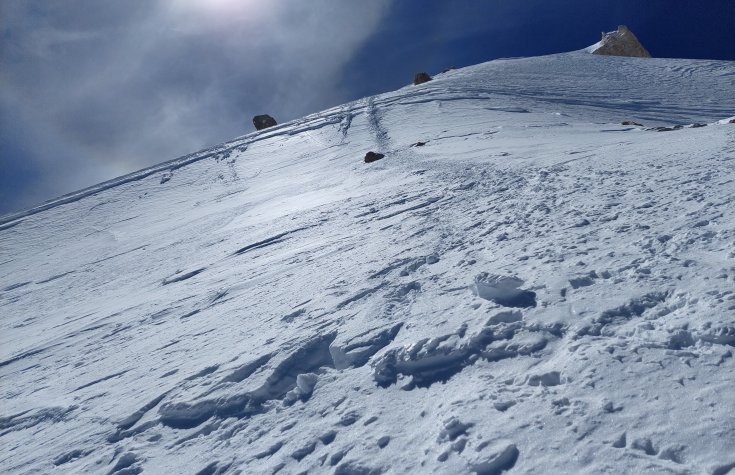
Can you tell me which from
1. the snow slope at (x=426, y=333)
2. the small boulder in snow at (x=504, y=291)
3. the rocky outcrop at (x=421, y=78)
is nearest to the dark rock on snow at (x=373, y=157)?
the snow slope at (x=426, y=333)

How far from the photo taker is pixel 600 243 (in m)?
4.00

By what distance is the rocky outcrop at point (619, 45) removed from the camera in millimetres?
44438

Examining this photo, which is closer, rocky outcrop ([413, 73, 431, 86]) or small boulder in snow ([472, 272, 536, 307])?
small boulder in snow ([472, 272, 536, 307])

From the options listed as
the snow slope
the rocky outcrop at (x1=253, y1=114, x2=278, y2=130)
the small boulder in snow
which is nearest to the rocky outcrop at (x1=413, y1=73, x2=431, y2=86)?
the rocky outcrop at (x1=253, y1=114, x2=278, y2=130)

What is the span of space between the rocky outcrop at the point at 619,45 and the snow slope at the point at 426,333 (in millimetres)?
42055

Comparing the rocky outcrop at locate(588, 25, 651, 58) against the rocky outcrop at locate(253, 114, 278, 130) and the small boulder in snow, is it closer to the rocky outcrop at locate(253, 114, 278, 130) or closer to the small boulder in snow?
the rocky outcrop at locate(253, 114, 278, 130)

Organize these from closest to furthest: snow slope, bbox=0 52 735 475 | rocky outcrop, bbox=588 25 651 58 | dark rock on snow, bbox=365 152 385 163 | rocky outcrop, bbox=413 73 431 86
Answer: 1. snow slope, bbox=0 52 735 475
2. dark rock on snow, bbox=365 152 385 163
3. rocky outcrop, bbox=413 73 431 86
4. rocky outcrop, bbox=588 25 651 58

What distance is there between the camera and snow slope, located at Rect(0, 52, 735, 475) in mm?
2383

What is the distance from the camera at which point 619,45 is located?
46031 mm

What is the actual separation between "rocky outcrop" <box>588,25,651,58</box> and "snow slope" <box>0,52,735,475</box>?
4205 cm

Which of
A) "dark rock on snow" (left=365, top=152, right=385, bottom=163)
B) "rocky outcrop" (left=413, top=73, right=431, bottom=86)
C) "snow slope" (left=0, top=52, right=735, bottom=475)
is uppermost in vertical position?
"rocky outcrop" (left=413, top=73, right=431, bottom=86)

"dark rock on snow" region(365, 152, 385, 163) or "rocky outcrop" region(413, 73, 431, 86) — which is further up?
"rocky outcrop" region(413, 73, 431, 86)

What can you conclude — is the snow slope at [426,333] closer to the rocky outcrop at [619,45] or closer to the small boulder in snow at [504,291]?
the small boulder in snow at [504,291]

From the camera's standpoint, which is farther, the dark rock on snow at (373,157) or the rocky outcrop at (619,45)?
the rocky outcrop at (619,45)
